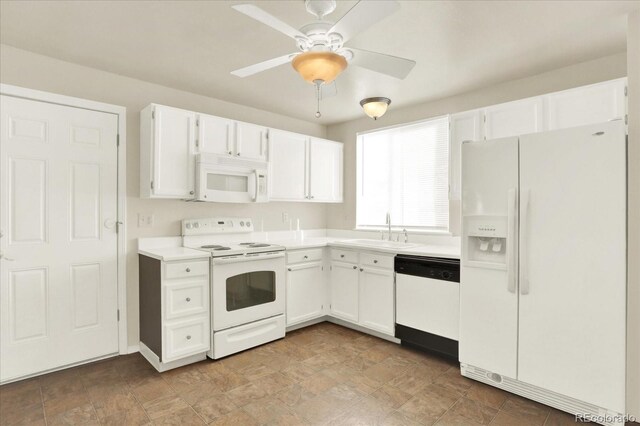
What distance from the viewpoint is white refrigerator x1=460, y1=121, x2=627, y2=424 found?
2051 mm

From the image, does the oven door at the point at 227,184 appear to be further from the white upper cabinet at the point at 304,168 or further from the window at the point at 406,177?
the window at the point at 406,177

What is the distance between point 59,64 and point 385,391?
3561 mm

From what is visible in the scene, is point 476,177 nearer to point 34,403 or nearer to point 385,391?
point 385,391

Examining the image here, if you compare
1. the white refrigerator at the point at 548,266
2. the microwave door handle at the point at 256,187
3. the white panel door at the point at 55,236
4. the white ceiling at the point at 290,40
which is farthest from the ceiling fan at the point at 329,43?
the white panel door at the point at 55,236

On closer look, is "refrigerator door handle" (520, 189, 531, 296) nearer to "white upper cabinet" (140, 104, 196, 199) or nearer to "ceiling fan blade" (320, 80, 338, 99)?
"ceiling fan blade" (320, 80, 338, 99)

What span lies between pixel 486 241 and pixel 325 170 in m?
2.30

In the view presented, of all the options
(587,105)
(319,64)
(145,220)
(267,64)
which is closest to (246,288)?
(145,220)

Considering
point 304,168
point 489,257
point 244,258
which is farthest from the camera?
point 304,168

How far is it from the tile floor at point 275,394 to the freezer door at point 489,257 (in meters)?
0.31

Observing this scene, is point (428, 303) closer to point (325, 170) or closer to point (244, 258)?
point (244, 258)

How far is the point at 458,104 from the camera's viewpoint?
11.7 feet

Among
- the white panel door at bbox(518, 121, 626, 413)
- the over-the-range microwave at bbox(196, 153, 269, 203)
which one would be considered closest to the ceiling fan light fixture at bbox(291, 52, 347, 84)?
the white panel door at bbox(518, 121, 626, 413)

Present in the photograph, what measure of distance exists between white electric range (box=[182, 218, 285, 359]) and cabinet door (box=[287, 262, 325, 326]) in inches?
5.0

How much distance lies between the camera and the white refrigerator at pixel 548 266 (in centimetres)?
205
